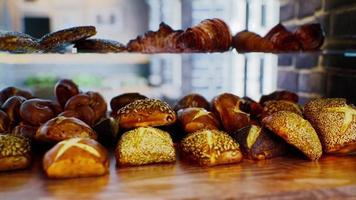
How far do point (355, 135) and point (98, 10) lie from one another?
3234 mm

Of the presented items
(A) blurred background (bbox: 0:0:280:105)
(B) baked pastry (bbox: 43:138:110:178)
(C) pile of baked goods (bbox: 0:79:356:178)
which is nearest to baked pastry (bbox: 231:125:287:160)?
(C) pile of baked goods (bbox: 0:79:356:178)

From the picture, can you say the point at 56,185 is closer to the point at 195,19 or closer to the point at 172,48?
the point at 172,48

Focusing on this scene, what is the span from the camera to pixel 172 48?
31.0 inches

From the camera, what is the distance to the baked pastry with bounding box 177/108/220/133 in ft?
2.10

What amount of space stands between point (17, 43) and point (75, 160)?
295 millimetres

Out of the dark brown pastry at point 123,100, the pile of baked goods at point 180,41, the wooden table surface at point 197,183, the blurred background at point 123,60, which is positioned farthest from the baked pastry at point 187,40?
the blurred background at point 123,60

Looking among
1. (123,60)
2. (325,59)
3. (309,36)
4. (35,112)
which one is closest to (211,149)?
(35,112)

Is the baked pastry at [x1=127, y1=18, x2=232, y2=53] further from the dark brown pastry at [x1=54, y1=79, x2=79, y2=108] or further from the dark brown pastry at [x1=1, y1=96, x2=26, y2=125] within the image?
the dark brown pastry at [x1=1, y1=96, x2=26, y2=125]

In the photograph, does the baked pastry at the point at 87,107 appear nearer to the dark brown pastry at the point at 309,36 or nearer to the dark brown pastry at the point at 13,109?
the dark brown pastry at the point at 13,109

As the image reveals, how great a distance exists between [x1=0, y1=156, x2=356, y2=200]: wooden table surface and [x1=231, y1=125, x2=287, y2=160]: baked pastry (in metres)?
0.03

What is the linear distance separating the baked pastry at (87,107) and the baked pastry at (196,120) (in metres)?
0.18

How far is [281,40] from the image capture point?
836 millimetres

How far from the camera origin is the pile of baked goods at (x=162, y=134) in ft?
1.68

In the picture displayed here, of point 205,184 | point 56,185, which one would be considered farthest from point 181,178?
point 56,185
